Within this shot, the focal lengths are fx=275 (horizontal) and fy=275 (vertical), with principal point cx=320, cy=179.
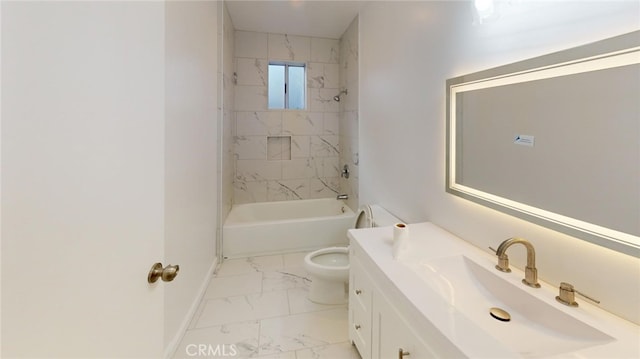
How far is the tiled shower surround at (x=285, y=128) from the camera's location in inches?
145

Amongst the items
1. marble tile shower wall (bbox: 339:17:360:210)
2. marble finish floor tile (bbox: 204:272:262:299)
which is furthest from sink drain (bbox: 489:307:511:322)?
marble tile shower wall (bbox: 339:17:360:210)

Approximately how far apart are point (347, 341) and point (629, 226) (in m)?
1.52

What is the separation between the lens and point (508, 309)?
3.48 ft

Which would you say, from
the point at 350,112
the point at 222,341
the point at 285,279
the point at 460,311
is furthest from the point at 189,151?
the point at 350,112

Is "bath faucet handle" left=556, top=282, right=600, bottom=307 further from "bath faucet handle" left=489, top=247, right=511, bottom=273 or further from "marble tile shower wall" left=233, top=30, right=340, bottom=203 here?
"marble tile shower wall" left=233, top=30, right=340, bottom=203

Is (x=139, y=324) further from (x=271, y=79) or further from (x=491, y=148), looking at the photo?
(x=271, y=79)

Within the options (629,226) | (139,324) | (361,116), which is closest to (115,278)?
(139,324)

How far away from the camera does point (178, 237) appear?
176 centimetres

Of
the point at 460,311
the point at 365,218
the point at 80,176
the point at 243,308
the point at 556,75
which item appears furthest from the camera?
the point at 365,218

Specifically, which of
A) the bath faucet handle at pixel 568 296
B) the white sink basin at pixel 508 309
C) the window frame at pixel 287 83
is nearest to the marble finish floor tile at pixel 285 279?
the white sink basin at pixel 508 309

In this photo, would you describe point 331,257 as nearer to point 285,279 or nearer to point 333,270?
point 333,270

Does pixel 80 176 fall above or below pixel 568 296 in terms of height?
above

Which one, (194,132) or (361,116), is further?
(361,116)

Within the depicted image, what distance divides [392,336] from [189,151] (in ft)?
5.55
